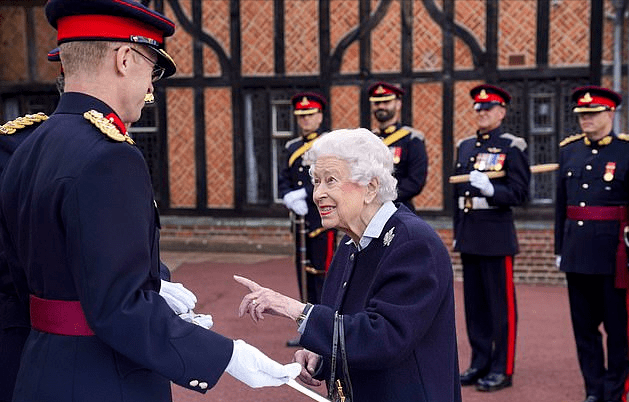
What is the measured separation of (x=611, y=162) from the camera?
16.8 ft

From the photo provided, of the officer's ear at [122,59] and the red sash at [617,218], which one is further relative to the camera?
the red sash at [617,218]

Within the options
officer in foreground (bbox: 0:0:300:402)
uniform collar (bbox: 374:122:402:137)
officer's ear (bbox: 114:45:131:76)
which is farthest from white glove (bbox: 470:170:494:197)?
officer's ear (bbox: 114:45:131:76)

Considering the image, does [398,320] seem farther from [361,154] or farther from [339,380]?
[361,154]

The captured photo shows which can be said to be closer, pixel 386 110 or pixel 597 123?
pixel 597 123

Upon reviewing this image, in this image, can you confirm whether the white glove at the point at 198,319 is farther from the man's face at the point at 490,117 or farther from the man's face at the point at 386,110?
the man's face at the point at 386,110

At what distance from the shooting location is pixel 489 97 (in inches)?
228

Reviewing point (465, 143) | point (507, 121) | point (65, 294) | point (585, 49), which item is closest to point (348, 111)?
point (507, 121)

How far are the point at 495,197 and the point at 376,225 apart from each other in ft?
10.3

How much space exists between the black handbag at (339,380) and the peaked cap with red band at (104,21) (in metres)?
1.02

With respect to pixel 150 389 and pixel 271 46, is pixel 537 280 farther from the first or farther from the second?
pixel 150 389

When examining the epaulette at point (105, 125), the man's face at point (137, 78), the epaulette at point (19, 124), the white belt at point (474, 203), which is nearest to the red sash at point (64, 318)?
Result: the epaulette at point (105, 125)

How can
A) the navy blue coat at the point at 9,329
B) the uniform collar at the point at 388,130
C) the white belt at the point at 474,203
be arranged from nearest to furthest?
1. the navy blue coat at the point at 9,329
2. the white belt at the point at 474,203
3. the uniform collar at the point at 388,130

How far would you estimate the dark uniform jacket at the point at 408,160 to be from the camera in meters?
6.30

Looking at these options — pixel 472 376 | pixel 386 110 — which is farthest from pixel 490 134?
pixel 472 376
